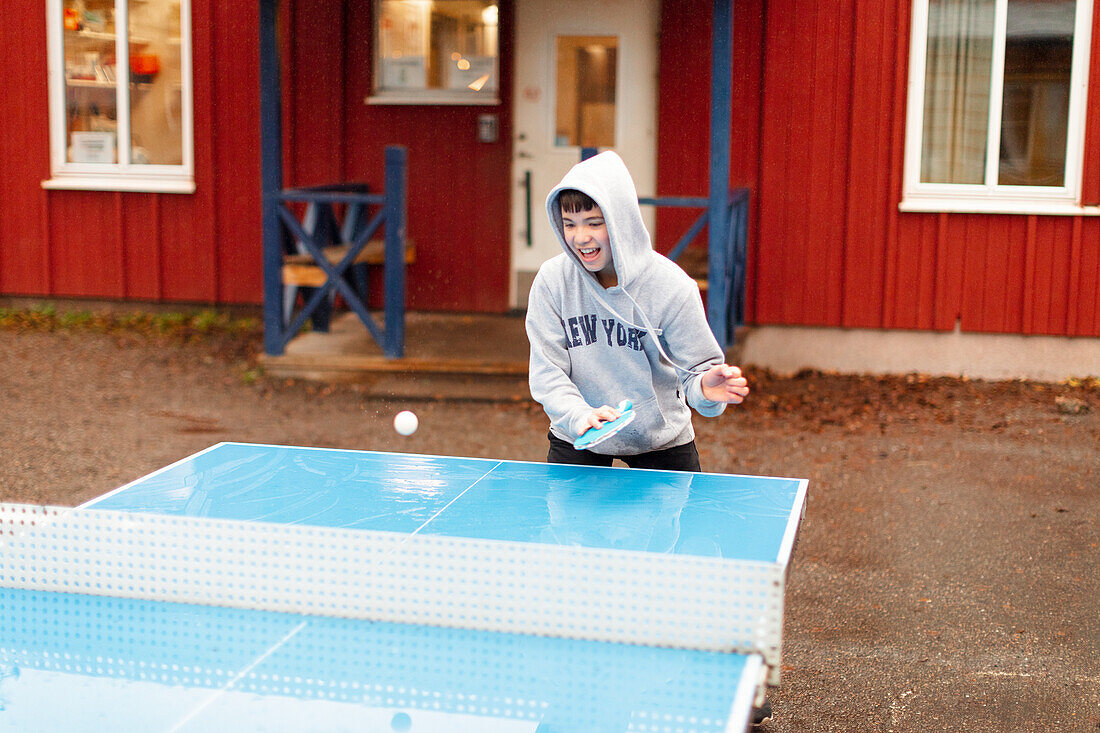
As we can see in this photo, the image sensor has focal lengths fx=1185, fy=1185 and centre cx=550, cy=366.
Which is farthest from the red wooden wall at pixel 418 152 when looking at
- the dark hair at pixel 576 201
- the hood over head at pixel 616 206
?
the dark hair at pixel 576 201

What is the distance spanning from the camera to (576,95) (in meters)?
10.5

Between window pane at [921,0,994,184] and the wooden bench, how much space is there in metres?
4.58

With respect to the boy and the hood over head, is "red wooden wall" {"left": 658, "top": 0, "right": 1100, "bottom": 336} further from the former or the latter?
the hood over head

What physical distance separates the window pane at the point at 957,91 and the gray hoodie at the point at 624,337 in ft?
22.0

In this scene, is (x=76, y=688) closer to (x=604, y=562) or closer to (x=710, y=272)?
(x=604, y=562)

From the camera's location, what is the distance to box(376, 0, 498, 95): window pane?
10.5 meters

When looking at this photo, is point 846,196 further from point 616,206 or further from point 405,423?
point 616,206

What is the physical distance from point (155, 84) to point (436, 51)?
276 centimetres

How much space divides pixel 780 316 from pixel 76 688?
842 cm

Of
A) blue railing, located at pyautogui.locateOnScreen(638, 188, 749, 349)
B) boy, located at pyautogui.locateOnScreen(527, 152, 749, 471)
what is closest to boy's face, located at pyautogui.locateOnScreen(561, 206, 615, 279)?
boy, located at pyautogui.locateOnScreen(527, 152, 749, 471)

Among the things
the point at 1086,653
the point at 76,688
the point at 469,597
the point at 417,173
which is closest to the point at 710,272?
the point at 417,173

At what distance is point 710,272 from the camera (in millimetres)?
8609

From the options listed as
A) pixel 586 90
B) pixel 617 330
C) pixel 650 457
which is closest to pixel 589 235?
pixel 617 330

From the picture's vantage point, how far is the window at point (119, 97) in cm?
1103
